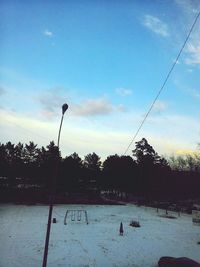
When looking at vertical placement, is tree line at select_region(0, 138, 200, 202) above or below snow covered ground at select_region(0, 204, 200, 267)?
above

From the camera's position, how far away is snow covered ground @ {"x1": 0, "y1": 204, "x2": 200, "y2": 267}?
19.6m

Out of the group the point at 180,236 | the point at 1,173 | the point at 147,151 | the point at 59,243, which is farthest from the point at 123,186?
the point at 59,243

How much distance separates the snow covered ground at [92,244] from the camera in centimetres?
1962

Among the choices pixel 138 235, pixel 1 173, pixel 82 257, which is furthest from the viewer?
pixel 1 173

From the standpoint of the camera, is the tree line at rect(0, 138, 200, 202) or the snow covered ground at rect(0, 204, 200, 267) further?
the tree line at rect(0, 138, 200, 202)

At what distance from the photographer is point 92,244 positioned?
80.8 ft

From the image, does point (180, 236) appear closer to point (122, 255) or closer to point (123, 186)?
point (122, 255)

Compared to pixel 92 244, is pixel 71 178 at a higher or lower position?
higher

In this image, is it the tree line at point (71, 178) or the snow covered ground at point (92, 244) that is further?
the tree line at point (71, 178)

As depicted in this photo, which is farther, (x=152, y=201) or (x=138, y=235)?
(x=152, y=201)

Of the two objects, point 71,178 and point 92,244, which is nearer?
point 92,244

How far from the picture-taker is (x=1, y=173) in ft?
221

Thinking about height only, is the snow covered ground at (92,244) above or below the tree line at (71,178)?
below

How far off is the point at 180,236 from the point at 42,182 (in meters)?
45.7
